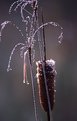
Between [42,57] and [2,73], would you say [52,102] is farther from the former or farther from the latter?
[2,73]

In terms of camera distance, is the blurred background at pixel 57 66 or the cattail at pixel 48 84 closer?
the cattail at pixel 48 84

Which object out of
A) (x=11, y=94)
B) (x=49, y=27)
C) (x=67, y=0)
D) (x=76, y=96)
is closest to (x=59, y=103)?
(x=76, y=96)

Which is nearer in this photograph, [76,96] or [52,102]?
[52,102]

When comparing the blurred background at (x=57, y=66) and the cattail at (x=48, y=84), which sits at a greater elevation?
the blurred background at (x=57, y=66)

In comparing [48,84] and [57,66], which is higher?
[57,66]

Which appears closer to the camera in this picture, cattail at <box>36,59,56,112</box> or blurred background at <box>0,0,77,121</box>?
cattail at <box>36,59,56,112</box>

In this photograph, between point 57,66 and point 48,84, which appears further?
point 57,66

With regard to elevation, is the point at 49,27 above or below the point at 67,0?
below

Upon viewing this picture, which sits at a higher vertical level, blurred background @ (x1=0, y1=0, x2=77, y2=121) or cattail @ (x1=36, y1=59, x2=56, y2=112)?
blurred background @ (x1=0, y1=0, x2=77, y2=121)
